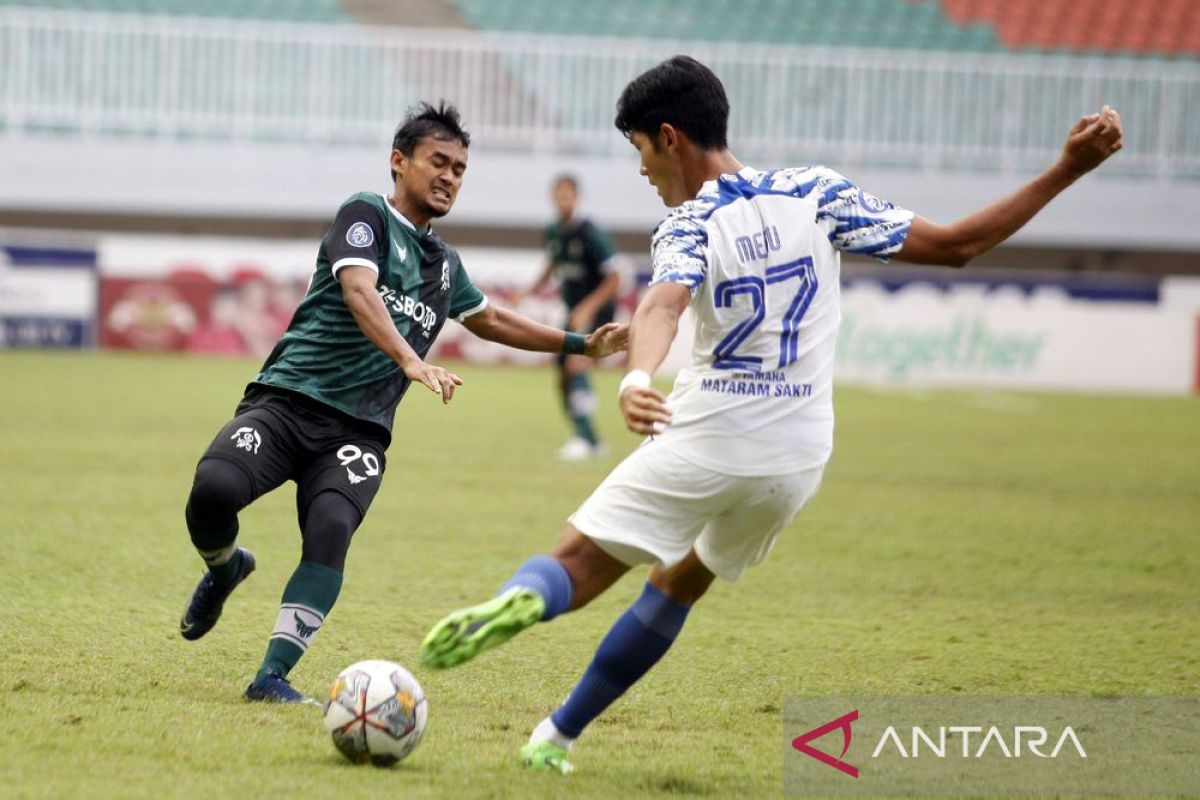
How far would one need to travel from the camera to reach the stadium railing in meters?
24.8

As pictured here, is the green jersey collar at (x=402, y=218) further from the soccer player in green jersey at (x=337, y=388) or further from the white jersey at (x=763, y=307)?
the white jersey at (x=763, y=307)

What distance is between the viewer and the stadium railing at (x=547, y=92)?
24781mm

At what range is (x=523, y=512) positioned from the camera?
10.2 m

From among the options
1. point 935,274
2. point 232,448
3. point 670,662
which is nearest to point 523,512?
point 670,662

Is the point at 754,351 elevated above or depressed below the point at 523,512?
above

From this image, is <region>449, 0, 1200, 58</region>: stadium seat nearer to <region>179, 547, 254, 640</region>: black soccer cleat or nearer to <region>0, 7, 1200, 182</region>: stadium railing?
<region>0, 7, 1200, 182</region>: stadium railing

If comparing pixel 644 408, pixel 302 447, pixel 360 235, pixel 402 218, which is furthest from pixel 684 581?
pixel 402 218

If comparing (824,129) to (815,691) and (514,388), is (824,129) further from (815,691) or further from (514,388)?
(815,691)

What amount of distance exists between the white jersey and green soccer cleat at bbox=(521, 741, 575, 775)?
895 mm

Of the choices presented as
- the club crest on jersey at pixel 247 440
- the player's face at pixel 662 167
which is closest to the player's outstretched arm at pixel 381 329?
the club crest on jersey at pixel 247 440

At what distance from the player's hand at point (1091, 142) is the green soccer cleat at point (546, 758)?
204cm

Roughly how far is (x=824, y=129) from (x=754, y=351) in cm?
2217

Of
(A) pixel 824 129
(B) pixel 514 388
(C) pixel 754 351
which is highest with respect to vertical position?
(A) pixel 824 129

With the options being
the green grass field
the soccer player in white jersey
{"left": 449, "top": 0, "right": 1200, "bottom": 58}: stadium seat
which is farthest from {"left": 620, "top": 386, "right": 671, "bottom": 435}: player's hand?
{"left": 449, "top": 0, "right": 1200, "bottom": 58}: stadium seat
